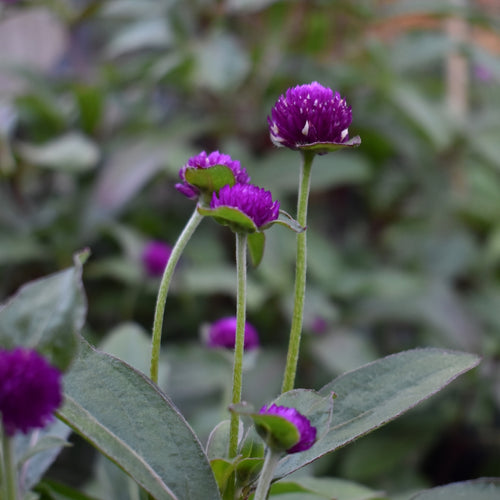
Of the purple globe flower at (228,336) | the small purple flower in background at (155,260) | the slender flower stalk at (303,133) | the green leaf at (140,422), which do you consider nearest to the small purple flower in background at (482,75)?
the small purple flower in background at (155,260)

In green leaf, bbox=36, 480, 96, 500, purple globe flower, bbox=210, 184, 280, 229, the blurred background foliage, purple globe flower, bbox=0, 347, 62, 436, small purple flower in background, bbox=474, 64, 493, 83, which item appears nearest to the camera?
purple globe flower, bbox=0, 347, 62, 436

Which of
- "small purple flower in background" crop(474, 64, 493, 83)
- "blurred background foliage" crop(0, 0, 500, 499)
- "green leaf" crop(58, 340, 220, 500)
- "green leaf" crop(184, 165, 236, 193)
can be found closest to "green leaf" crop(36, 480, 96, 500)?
"green leaf" crop(58, 340, 220, 500)

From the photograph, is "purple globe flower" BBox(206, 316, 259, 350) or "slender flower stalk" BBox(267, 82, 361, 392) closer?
"slender flower stalk" BBox(267, 82, 361, 392)

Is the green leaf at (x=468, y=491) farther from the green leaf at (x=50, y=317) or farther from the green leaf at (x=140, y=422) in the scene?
the green leaf at (x=50, y=317)

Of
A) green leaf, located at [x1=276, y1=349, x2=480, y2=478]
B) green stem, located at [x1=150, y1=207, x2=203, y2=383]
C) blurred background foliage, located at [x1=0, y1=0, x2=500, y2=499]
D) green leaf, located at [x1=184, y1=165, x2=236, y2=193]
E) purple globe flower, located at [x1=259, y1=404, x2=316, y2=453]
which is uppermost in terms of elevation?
green leaf, located at [x1=184, y1=165, x2=236, y2=193]

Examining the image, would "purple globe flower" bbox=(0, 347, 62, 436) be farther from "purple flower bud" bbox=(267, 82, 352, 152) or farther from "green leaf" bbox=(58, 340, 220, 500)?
"purple flower bud" bbox=(267, 82, 352, 152)

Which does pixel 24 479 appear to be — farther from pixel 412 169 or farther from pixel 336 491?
pixel 412 169

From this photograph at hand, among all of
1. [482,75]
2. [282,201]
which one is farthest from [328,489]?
[482,75]

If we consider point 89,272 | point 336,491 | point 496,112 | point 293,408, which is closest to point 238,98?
point 89,272

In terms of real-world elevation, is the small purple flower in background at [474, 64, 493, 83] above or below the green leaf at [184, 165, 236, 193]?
below
